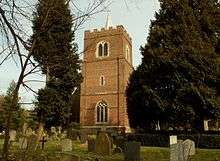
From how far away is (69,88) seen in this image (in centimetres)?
3375

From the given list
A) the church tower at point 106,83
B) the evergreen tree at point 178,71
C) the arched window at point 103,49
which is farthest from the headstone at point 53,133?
the arched window at point 103,49

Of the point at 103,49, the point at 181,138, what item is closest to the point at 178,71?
the point at 181,138

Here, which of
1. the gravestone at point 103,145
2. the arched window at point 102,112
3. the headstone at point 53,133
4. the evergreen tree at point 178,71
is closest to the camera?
the gravestone at point 103,145

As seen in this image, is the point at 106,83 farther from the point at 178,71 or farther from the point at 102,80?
the point at 178,71

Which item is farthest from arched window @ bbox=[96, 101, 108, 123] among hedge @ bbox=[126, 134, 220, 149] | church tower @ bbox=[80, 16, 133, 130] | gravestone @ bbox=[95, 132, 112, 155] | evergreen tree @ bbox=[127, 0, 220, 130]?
gravestone @ bbox=[95, 132, 112, 155]

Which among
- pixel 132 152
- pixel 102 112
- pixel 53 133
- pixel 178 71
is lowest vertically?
pixel 132 152

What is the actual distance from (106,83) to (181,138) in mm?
24292

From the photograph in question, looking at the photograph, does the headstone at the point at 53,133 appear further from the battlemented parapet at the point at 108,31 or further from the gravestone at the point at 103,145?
the battlemented parapet at the point at 108,31

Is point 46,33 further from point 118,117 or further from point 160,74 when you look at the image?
point 118,117

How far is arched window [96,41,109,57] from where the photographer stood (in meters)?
48.8

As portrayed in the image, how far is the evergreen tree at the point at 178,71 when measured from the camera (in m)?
24.8

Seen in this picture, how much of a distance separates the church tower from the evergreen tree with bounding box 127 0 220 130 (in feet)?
55.4

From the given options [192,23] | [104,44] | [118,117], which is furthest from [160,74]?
[104,44]

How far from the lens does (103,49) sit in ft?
161
